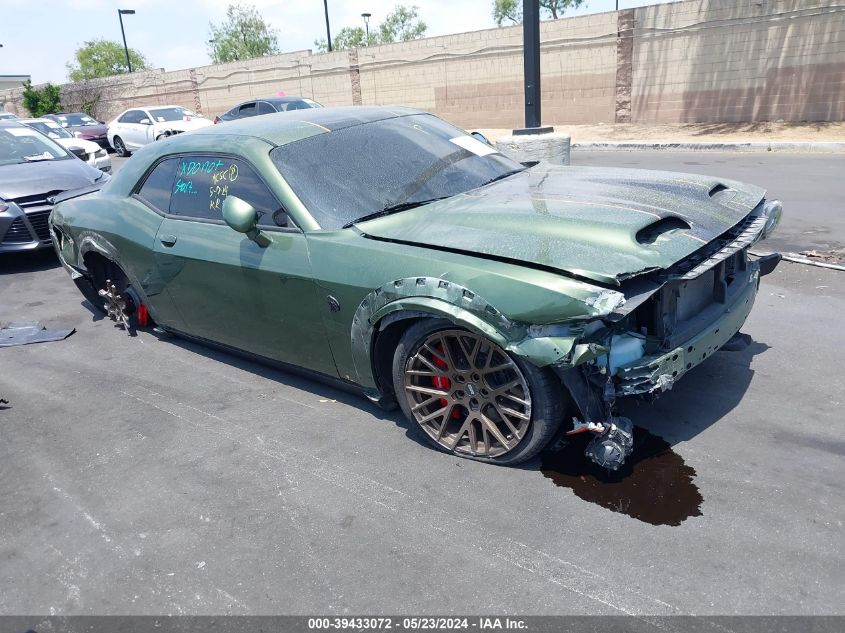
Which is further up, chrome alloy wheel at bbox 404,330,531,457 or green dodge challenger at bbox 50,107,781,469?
green dodge challenger at bbox 50,107,781,469

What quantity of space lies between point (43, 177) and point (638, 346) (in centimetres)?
763

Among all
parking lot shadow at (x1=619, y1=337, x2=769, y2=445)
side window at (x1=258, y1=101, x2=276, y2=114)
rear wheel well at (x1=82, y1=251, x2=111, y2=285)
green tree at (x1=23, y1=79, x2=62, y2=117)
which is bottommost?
green tree at (x1=23, y1=79, x2=62, y2=117)

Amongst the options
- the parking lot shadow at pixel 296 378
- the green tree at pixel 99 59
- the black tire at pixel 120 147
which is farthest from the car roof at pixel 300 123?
the green tree at pixel 99 59

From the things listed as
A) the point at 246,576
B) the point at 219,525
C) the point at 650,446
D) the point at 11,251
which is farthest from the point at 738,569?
the point at 11,251

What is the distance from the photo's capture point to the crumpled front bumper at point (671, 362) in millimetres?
2889

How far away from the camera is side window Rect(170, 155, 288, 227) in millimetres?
3826

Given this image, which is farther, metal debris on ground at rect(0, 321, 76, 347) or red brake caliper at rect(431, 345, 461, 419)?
metal debris on ground at rect(0, 321, 76, 347)

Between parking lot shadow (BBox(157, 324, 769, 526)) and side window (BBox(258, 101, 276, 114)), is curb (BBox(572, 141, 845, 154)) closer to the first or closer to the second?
side window (BBox(258, 101, 276, 114))

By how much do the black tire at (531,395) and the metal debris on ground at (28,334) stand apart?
3663mm

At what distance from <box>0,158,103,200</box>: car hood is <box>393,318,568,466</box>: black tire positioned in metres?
6.28

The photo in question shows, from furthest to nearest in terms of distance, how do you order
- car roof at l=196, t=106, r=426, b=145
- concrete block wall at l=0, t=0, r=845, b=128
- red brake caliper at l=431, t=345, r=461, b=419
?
concrete block wall at l=0, t=0, r=845, b=128
car roof at l=196, t=106, r=426, b=145
red brake caliper at l=431, t=345, r=461, b=419

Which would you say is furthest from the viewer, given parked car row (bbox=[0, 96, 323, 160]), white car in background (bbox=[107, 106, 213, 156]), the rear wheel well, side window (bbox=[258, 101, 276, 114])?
white car in background (bbox=[107, 106, 213, 156])

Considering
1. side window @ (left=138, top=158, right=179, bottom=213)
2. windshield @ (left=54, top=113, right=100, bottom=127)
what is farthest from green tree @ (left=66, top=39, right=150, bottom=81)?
side window @ (left=138, top=158, right=179, bottom=213)

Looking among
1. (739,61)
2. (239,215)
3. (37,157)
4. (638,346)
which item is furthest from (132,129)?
(638,346)
